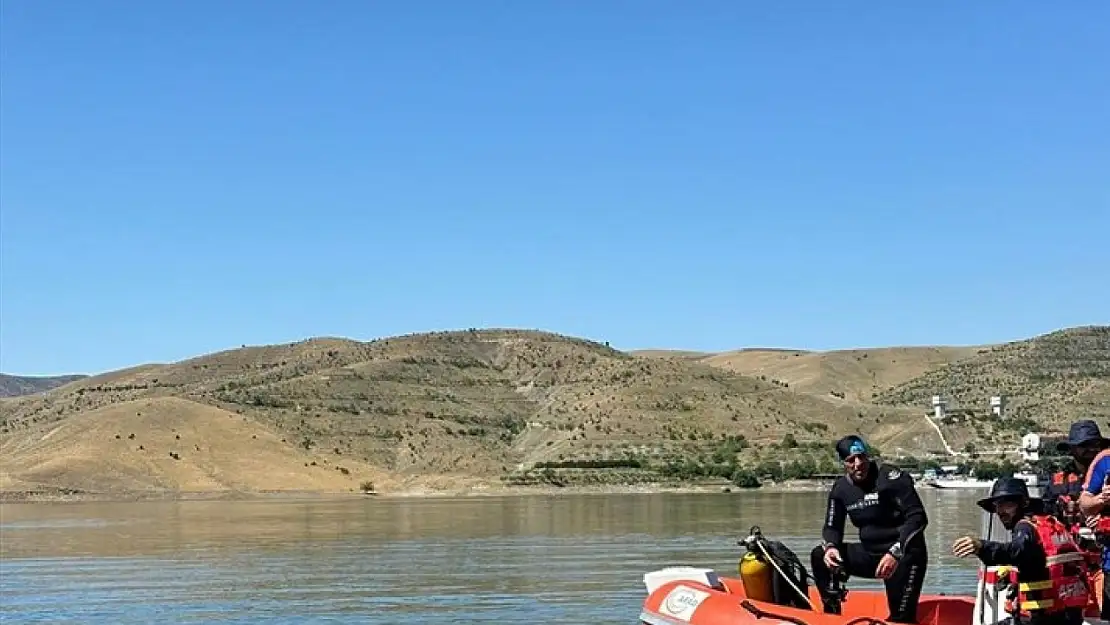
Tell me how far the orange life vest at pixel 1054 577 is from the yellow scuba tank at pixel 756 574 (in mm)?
4681

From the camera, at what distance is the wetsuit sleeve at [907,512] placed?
13.5 metres

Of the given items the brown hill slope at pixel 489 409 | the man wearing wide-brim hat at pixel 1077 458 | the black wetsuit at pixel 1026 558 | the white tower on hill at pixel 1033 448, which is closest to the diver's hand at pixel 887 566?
the man wearing wide-brim hat at pixel 1077 458

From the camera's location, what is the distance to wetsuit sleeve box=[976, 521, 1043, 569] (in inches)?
409

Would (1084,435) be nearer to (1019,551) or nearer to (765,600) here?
(1019,551)

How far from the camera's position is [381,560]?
118 ft

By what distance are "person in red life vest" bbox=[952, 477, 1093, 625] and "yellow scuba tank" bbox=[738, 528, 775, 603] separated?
462 cm

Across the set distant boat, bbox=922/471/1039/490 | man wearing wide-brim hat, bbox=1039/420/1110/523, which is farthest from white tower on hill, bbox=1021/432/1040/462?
distant boat, bbox=922/471/1039/490

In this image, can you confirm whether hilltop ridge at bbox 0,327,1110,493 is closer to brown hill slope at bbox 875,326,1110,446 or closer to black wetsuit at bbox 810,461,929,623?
brown hill slope at bbox 875,326,1110,446

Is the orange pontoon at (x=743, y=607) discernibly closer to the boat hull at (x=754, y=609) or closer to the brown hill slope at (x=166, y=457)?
the boat hull at (x=754, y=609)

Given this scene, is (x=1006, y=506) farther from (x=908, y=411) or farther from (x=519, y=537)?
(x=908, y=411)

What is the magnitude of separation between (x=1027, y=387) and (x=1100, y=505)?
4647 inches

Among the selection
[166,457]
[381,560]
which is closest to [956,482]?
[166,457]

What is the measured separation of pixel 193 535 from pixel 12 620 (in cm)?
2379

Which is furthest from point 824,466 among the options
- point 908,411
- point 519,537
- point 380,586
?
point 380,586
